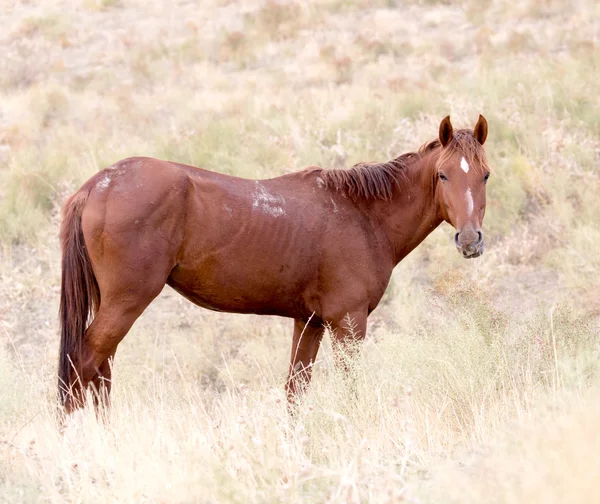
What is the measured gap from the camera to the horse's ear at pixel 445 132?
225 inches

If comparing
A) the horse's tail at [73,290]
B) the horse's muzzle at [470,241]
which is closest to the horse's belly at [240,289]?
the horse's tail at [73,290]

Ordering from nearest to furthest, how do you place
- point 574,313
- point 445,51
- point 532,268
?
point 574,313 → point 532,268 → point 445,51

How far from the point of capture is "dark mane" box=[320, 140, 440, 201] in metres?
6.06

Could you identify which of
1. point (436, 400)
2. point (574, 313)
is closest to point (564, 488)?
point (436, 400)

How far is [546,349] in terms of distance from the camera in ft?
18.4

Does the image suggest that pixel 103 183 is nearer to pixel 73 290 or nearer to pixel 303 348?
pixel 73 290

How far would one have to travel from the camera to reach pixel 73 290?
5.43 meters

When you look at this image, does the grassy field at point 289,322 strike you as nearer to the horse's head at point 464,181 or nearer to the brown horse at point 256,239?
the brown horse at point 256,239

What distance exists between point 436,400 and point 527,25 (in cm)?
1205

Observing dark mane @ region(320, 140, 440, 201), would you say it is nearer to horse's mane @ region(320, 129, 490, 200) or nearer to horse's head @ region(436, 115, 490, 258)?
horse's mane @ region(320, 129, 490, 200)

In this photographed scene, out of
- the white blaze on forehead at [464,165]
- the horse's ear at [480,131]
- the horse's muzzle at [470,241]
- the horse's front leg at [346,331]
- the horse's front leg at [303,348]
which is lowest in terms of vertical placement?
the horse's front leg at [303,348]

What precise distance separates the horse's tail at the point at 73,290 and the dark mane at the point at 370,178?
176 cm

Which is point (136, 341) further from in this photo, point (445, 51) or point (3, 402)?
point (445, 51)

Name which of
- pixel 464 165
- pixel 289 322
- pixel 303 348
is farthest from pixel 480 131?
pixel 289 322
